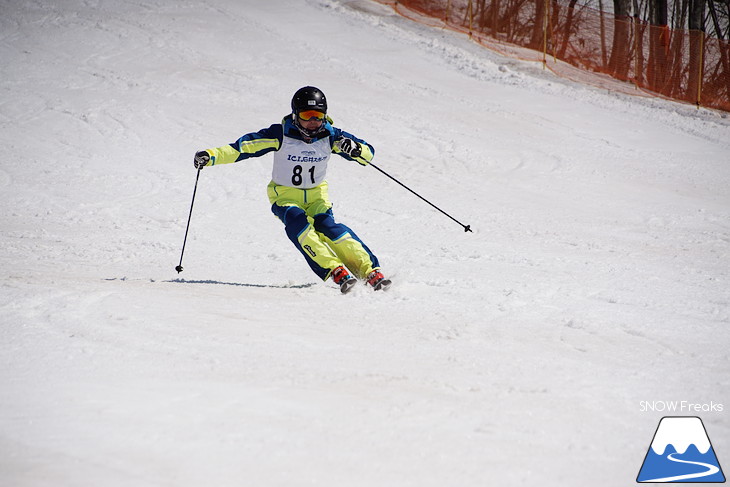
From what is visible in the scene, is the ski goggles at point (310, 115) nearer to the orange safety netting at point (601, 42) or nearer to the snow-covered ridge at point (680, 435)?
the snow-covered ridge at point (680, 435)

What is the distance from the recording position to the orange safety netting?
1434 cm

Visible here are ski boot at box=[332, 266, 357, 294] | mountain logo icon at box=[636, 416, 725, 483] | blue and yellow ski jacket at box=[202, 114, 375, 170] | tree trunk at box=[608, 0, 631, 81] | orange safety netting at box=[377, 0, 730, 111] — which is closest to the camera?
A: mountain logo icon at box=[636, 416, 725, 483]

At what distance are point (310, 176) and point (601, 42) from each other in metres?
12.6

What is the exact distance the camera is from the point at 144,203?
8492mm

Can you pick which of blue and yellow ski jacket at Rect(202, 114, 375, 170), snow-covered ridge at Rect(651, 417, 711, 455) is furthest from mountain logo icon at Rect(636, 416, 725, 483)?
blue and yellow ski jacket at Rect(202, 114, 375, 170)

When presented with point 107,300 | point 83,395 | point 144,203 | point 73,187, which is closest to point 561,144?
point 144,203

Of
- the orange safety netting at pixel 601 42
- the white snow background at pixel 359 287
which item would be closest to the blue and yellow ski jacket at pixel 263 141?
the white snow background at pixel 359 287

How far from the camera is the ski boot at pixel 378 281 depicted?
5.22 metres

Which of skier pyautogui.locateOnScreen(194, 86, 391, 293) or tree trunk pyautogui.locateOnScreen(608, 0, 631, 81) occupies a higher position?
tree trunk pyautogui.locateOnScreen(608, 0, 631, 81)

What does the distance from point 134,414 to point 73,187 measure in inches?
268

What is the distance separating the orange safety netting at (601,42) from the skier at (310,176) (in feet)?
37.1

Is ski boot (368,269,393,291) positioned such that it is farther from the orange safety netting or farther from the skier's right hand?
the orange safety netting

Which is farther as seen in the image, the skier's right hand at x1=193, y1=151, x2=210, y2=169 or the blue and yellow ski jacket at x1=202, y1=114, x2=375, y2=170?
the blue and yellow ski jacket at x1=202, y1=114, x2=375, y2=170

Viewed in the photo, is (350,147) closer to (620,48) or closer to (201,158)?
(201,158)
